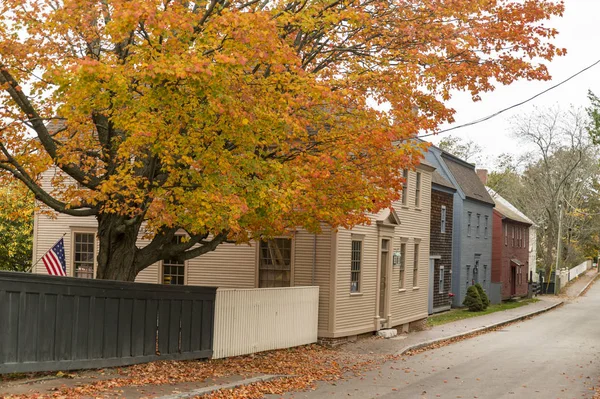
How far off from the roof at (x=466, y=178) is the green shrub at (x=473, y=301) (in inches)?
219

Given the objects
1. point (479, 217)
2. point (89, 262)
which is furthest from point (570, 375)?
point (479, 217)

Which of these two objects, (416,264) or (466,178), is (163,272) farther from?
(466,178)

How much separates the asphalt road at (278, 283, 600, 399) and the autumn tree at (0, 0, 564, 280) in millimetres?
3462

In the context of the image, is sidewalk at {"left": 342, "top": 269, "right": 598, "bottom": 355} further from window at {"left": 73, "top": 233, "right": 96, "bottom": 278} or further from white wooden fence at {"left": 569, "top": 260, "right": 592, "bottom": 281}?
white wooden fence at {"left": 569, "top": 260, "right": 592, "bottom": 281}

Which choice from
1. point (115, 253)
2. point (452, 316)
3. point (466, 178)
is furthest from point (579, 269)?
point (115, 253)

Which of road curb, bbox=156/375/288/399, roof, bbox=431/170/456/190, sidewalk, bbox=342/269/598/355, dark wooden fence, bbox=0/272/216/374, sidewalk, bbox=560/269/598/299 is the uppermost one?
roof, bbox=431/170/456/190

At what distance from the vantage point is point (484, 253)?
163 ft

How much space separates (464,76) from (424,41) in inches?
43.1

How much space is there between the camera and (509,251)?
55.2 metres

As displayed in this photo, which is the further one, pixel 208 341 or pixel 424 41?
pixel 208 341

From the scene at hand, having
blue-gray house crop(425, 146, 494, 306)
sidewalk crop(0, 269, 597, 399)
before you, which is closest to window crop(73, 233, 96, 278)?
sidewalk crop(0, 269, 597, 399)

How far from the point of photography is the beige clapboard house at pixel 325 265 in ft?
76.5

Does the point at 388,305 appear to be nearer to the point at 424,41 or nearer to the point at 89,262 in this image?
the point at 89,262

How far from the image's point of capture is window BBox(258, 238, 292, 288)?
23500mm
